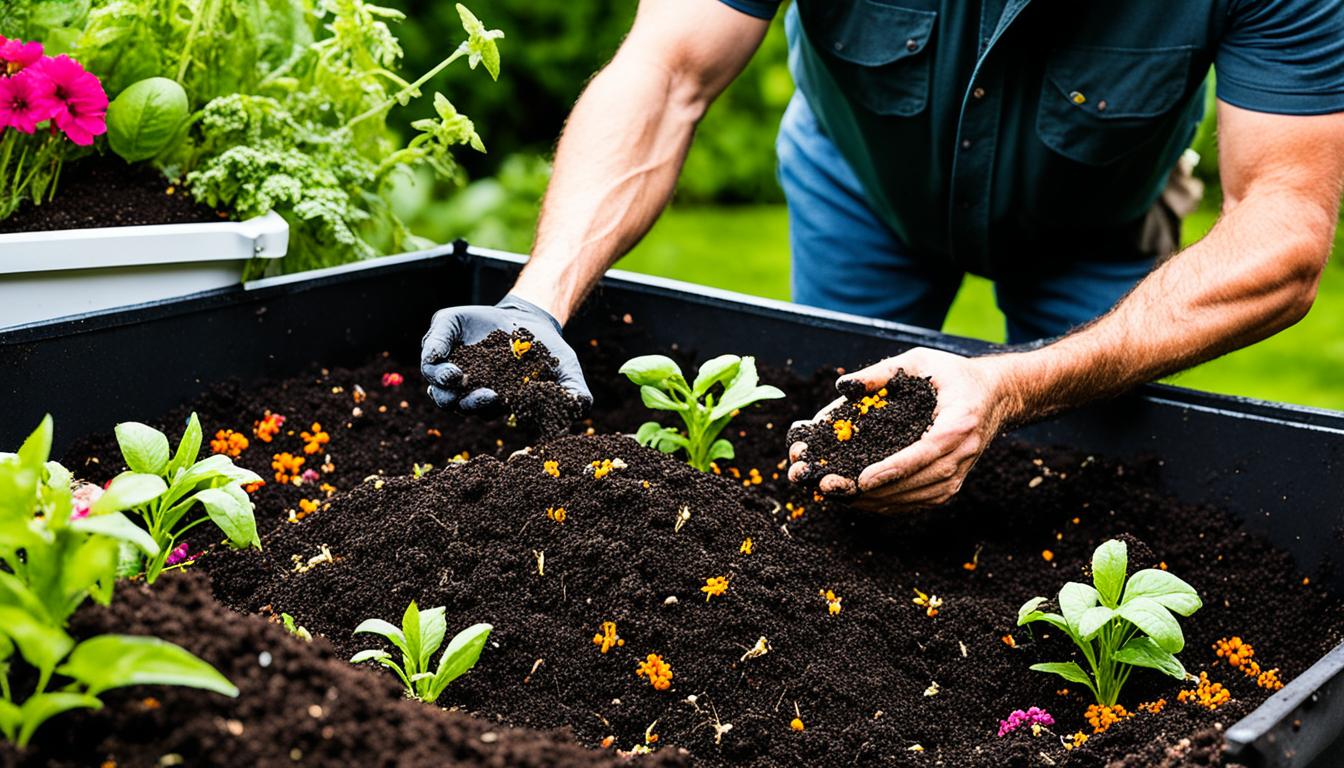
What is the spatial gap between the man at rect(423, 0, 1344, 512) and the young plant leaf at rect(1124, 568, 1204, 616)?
303 millimetres

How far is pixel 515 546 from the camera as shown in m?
1.62

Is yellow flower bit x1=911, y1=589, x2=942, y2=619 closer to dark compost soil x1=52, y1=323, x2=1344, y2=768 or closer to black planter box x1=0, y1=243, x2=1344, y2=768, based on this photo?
dark compost soil x1=52, y1=323, x2=1344, y2=768

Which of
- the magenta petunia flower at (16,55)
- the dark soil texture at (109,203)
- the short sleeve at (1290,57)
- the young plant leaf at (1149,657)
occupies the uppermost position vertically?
the short sleeve at (1290,57)

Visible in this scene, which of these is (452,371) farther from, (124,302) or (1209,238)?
(1209,238)

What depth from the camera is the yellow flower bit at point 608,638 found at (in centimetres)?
150

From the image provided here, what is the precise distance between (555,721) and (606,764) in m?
0.29

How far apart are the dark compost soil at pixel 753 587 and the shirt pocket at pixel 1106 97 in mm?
633

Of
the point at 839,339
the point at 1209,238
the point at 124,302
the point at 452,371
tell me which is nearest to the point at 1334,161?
the point at 1209,238

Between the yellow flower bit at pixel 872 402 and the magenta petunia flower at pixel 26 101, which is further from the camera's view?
the magenta petunia flower at pixel 26 101

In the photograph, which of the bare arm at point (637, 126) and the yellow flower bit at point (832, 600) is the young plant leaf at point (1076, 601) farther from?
the bare arm at point (637, 126)

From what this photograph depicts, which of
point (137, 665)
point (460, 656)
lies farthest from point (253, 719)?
point (460, 656)

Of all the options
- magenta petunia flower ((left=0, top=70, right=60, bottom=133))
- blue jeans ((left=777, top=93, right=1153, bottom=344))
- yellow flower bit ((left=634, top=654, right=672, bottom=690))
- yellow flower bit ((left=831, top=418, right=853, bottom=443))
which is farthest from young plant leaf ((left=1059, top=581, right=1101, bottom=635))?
magenta petunia flower ((left=0, top=70, right=60, bottom=133))

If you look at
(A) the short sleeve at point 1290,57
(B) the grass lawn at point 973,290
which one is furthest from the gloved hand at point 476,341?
(B) the grass lawn at point 973,290

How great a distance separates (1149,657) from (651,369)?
82 centimetres
